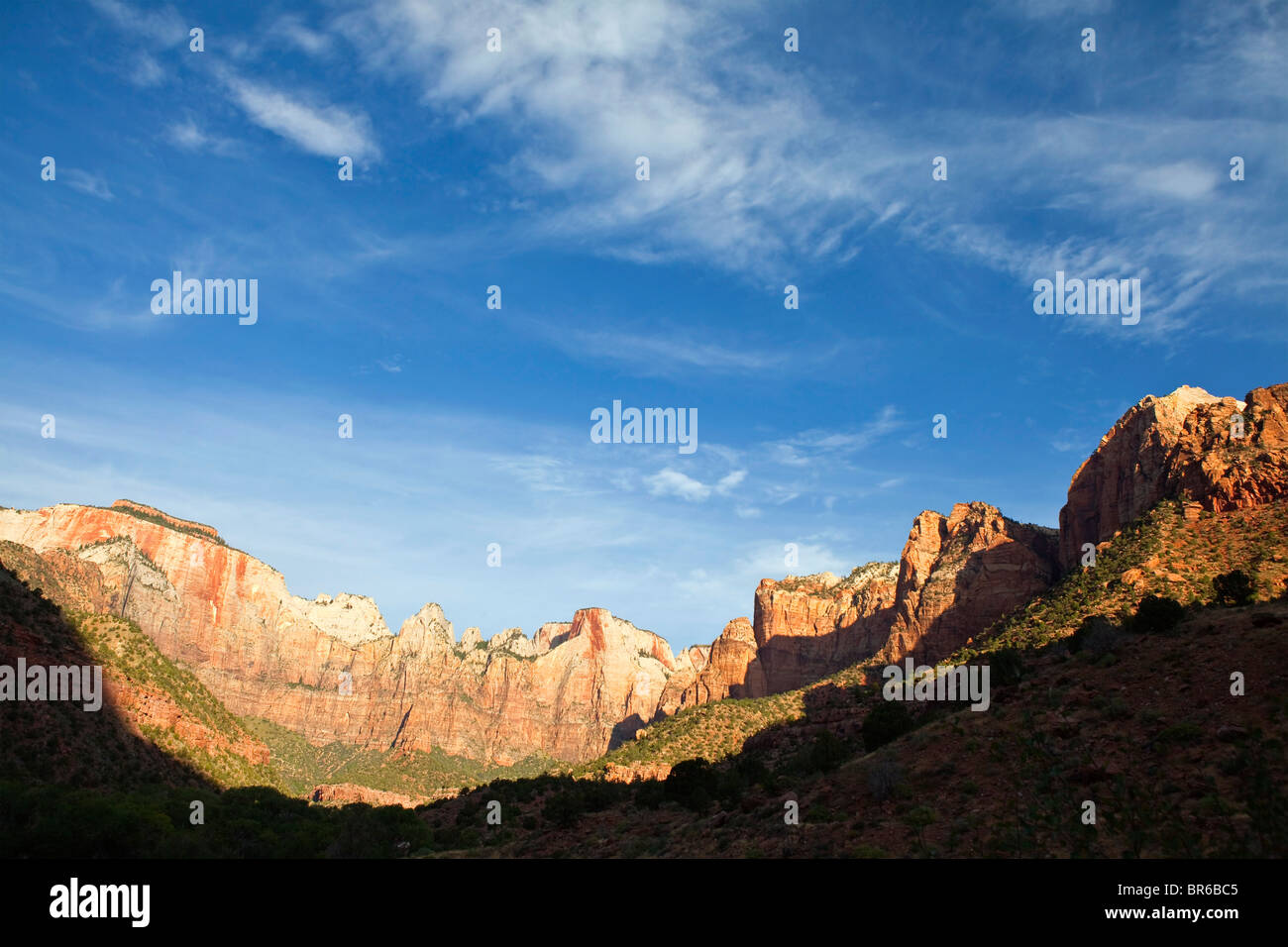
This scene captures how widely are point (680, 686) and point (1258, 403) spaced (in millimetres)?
124434

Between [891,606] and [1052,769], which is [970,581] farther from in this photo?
[1052,769]

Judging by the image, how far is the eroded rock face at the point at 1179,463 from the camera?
5931cm

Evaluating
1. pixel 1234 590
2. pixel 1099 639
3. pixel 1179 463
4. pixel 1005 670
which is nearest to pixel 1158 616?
pixel 1099 639

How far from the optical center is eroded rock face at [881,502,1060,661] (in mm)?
92125

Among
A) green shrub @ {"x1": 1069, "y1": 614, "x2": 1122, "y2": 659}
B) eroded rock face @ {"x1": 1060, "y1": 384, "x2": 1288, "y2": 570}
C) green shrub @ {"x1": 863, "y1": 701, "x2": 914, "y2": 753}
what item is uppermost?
eroded rock face @ {"x1": 1060, "y1": 384, "x2": 1288, "y2": 570}

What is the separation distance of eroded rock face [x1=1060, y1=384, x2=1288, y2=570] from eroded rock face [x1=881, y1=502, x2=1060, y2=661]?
5.31 metres

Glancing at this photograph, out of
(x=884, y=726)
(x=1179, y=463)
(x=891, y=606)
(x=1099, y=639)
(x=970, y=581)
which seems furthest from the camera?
(x=891, y=606)

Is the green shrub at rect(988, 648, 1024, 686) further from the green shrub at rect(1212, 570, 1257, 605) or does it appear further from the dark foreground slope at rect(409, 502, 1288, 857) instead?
the green shrub at rect(1212, 570, 1257, 605)

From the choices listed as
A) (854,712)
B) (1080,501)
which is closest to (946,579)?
(1080,501)

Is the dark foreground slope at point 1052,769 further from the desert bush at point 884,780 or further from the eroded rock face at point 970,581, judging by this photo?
the eroded rock face at point 970,581

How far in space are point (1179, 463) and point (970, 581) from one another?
34.3 metres

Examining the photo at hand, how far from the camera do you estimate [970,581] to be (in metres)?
97.2

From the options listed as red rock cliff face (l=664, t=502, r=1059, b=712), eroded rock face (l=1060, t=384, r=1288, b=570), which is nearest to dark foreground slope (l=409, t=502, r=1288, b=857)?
eroded rock face (l=1060, t=384, r=1288, b=570)
